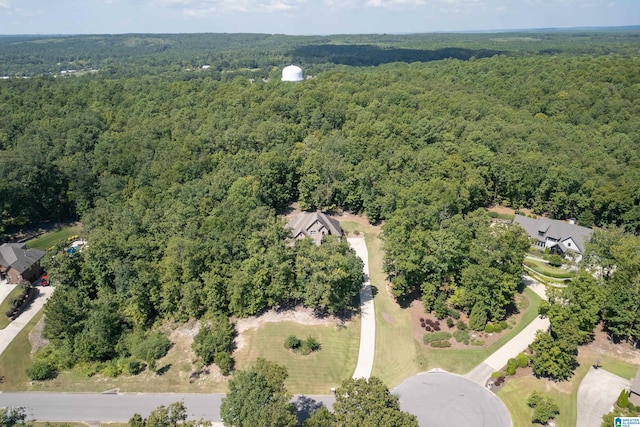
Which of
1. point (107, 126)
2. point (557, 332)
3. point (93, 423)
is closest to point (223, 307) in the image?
point (93, 423)

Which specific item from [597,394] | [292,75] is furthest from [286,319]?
[292,75]

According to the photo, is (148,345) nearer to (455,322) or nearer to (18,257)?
(18,257)

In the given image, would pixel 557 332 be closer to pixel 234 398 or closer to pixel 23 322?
pixel 234 398

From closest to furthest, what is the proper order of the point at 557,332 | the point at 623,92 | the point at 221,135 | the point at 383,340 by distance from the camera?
the point at 557,332
the point at 383,340
the point at 221,135
the point at 623,92

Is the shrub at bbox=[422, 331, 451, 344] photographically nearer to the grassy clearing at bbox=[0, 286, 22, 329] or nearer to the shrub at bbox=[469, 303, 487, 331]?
the shrub at bbox=[469, 303, 487, 331]

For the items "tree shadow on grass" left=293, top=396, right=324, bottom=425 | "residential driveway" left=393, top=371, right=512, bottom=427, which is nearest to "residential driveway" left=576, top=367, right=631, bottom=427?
"residential driveway" left=393, top=371, right=512, bottom=427

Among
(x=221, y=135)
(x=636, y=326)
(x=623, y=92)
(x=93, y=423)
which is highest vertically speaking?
(x=623, y=92)
